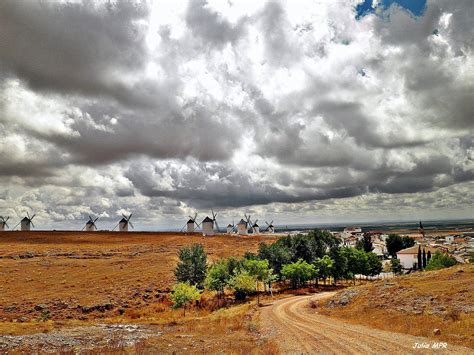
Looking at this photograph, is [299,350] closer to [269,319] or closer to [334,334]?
[334,334]

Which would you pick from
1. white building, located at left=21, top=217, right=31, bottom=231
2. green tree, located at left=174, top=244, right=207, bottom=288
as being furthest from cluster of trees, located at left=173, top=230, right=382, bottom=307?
white building, located at left=21, top=217, right=31, bottom=231

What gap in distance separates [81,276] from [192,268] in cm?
2640

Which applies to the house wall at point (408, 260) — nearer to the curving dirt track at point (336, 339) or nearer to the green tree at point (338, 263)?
the green tree at point (338, 263)

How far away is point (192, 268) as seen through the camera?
74.2 m

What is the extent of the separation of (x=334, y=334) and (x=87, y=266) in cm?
7383

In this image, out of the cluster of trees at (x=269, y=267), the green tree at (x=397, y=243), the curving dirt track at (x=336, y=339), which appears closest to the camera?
the curving dirt track at (x=336, y=339)

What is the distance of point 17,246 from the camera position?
116 metres

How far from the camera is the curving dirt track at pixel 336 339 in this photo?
26.0 meters

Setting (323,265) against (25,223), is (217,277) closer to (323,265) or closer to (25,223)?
(323,265)

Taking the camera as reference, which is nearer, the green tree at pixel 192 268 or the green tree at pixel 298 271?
the green tree at pixel 192 268

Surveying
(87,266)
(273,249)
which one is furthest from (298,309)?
(87,266)

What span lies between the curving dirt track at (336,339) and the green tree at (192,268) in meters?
31.8

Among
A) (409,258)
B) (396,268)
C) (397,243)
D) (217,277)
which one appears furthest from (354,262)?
(397,243)

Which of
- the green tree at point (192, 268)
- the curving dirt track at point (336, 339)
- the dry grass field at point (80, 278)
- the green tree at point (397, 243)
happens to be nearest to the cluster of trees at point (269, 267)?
the green tree at point (192, 268)
